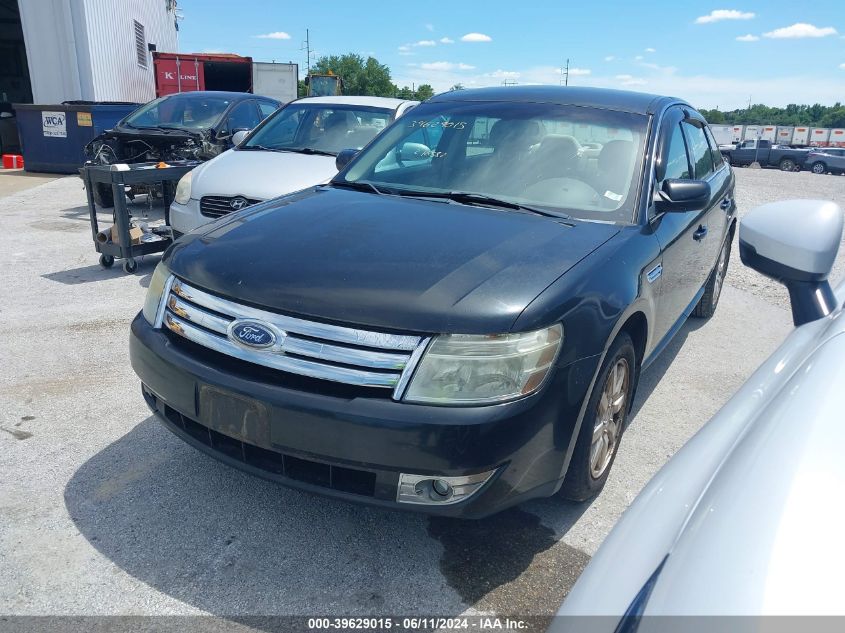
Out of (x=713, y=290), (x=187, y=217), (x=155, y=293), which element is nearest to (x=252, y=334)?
(x=155, y=293)

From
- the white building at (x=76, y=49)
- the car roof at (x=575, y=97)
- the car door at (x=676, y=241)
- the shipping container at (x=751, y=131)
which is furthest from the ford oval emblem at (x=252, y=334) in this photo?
the shipping container at (x=751, y=131)

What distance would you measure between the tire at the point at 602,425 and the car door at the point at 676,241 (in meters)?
0.38

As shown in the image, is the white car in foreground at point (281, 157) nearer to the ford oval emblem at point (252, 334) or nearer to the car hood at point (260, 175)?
the car hood at point (260, 175)

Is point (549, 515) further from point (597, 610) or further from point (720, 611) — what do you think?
point (720, 611)

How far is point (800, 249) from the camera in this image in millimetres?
1858

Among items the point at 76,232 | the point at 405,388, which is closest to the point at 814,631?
the point at 405,388

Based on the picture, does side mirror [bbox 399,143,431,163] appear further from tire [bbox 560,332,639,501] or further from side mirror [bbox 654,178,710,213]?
tire [bbox 560,332,639,501]

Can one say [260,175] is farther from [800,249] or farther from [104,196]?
[800,249]

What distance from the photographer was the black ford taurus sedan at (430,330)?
6.64 ft

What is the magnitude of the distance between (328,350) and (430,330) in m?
0.34

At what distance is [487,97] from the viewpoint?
3.80 meters

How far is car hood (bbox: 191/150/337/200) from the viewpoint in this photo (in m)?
5.58

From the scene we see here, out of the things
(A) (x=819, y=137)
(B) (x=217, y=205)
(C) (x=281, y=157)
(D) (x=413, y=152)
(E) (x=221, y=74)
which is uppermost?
(E) (x=221, y=74)

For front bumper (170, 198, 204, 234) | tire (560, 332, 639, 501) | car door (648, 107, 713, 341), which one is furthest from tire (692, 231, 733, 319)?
front bumper (170, 198, 204, 234)
